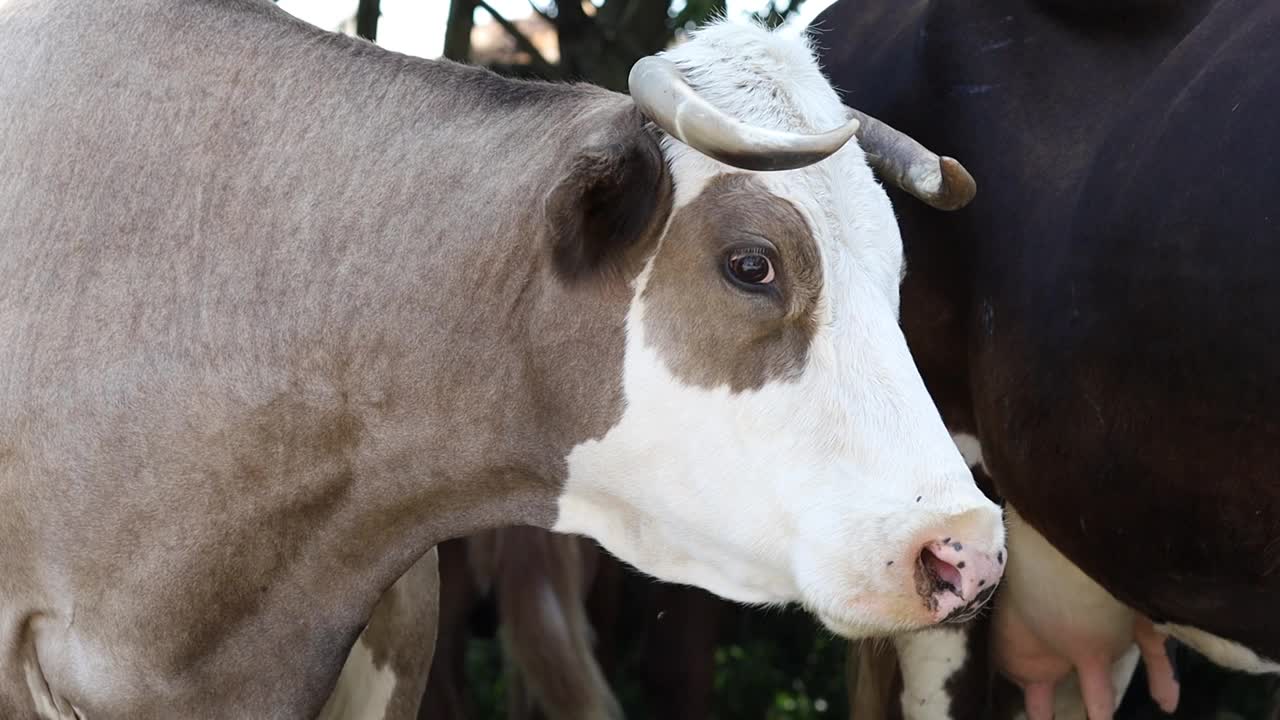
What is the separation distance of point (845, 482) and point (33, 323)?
1451 mm

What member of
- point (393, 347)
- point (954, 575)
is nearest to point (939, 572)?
point (954, 575)

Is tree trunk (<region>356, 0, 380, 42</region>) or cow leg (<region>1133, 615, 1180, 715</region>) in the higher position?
tree trunk (<region>356, 0, 380, 42</region>)

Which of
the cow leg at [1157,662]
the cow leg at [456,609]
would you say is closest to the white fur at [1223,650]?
the cow leg at [1157,662]

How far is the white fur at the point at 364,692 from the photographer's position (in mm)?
3604

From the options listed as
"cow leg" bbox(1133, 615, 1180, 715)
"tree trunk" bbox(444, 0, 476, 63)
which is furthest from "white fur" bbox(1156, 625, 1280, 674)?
"tree trunk" bbox(444, 0, 476, 63)

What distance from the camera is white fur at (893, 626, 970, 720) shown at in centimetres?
455

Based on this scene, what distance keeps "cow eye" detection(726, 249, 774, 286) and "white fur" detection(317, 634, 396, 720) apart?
1307 mm

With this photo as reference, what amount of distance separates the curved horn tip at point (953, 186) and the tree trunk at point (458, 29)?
316cm

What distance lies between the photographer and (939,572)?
266cm

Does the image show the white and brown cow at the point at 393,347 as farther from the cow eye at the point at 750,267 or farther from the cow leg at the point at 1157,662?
the cow leg at the point at 1157,662

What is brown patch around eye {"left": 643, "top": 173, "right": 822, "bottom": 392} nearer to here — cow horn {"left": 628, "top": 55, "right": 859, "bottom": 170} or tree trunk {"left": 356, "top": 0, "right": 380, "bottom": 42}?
cow horn {"left": 628, "top": 55, "right": 859, "bottom": 170}

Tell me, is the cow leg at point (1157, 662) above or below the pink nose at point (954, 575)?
below

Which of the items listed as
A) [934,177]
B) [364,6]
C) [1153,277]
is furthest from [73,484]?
[364,6]

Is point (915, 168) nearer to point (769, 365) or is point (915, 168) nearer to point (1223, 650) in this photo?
point (769, 365)
